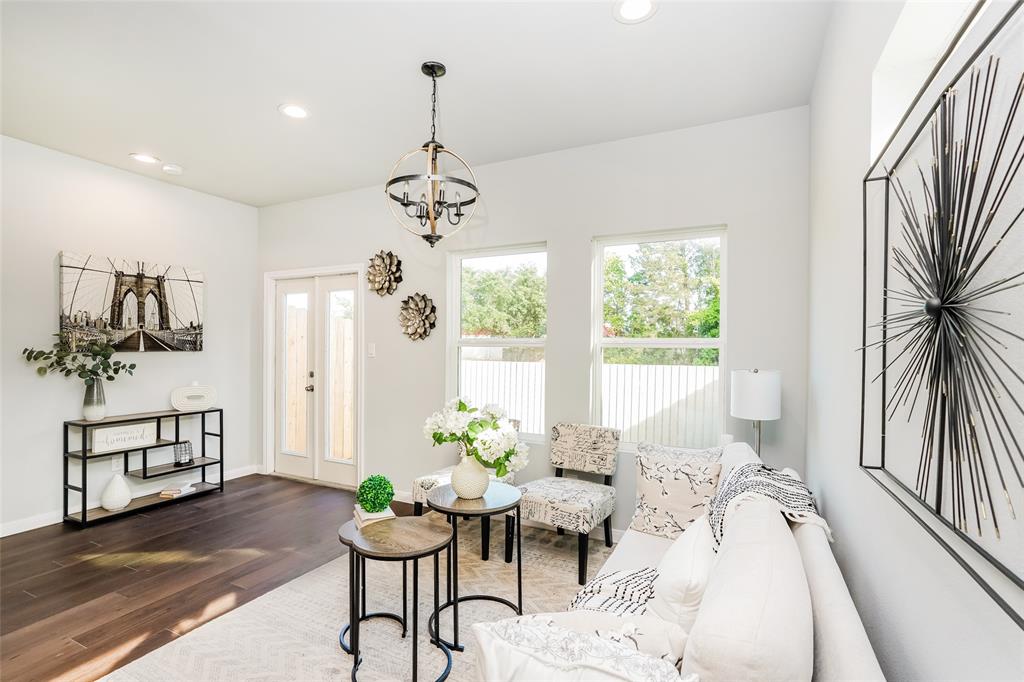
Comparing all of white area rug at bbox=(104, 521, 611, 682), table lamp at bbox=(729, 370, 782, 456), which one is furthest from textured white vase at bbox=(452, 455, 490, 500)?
table lamp at bbox=(729, 370, 782, 456)

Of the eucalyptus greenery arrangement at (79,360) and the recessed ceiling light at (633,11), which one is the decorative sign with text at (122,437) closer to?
the eucalyptus greenery arrangement at (79,360)

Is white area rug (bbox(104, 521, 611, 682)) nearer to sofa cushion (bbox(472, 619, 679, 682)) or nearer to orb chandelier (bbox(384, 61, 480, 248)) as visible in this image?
sofa cushion (bbox(472, 619, 679, 682))

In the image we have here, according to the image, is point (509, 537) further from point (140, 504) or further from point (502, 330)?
point (140, 504)

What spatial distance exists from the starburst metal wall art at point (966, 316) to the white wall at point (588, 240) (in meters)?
2.01

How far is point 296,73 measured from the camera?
2643 mm

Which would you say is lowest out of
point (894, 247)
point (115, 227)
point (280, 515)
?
point (280, 515)

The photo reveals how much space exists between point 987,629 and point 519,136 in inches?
132

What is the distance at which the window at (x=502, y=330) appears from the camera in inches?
152

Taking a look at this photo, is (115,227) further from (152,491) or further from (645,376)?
(645,376)

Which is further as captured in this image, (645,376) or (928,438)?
(645,376)

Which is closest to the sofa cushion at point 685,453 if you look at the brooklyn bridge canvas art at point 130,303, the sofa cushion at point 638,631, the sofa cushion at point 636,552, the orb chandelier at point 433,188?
the sofa cushion at point 636,552

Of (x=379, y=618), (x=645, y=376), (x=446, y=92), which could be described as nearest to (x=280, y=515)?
(x=379, y=618)

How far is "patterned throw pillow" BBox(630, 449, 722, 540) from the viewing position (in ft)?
8.16

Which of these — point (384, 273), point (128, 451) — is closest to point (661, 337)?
point (384, 273)
